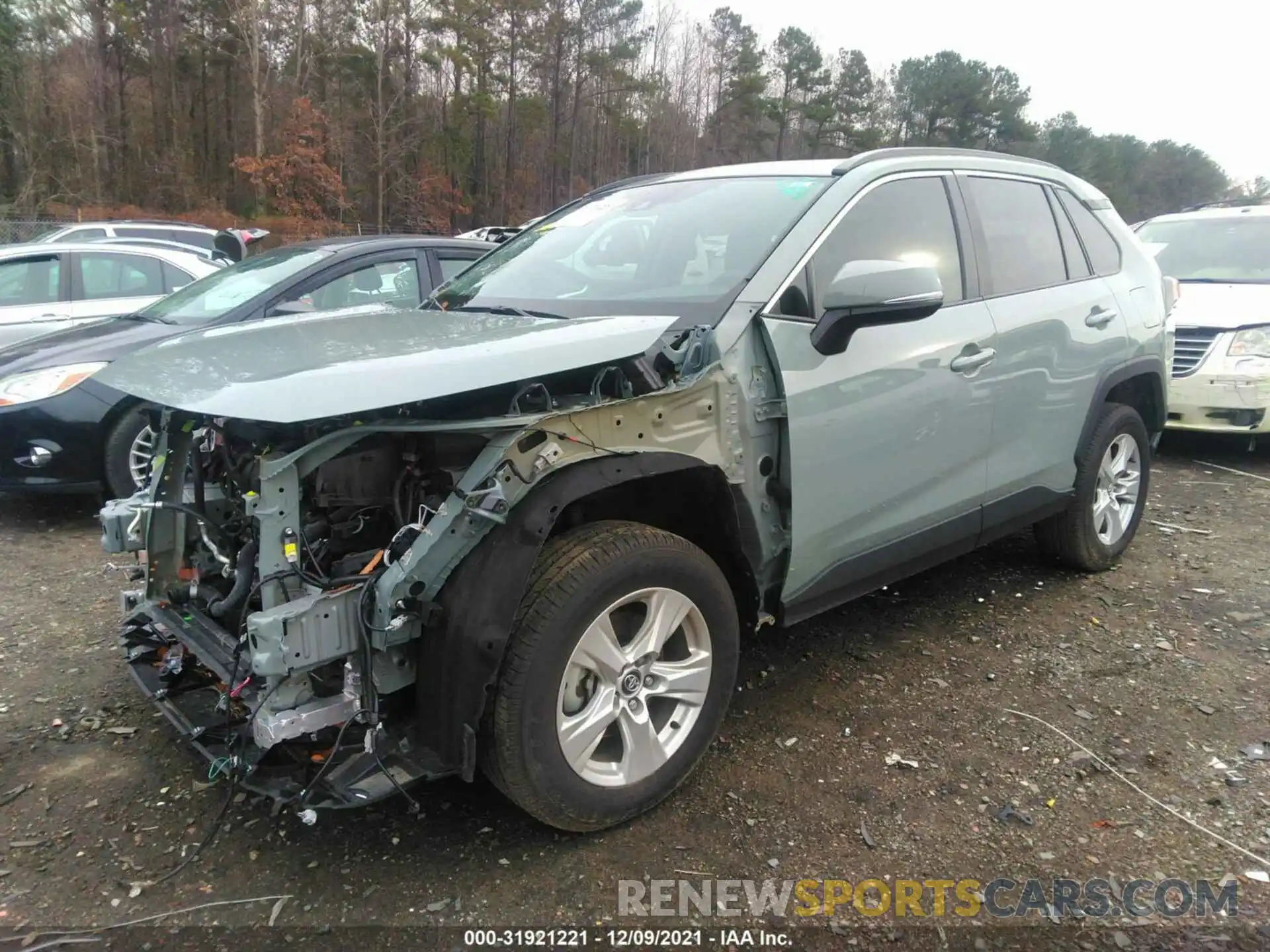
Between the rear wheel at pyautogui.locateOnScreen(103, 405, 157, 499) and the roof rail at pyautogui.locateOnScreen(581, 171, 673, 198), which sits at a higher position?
the roof rail at pyautogui.locateOnScreen(581, 171, 673, 198)

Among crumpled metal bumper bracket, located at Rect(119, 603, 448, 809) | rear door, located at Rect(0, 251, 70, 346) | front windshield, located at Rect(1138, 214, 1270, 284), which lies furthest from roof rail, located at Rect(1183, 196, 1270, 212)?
rear door, located at Rect(0, 251, 70, 346)

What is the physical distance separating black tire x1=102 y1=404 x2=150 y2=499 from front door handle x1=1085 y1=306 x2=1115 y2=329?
495 cm

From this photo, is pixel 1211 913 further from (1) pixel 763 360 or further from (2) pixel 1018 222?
(2) pixel 1018 222

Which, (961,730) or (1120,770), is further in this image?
(961,730)

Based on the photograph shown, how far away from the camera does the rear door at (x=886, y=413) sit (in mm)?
2754

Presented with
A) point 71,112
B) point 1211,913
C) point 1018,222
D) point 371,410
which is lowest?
point 1211,913

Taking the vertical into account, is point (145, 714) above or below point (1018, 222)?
below

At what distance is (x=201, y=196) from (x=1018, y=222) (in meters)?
40.5

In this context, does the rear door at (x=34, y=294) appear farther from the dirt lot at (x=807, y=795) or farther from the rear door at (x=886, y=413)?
the rear door at (x=886, y=413)

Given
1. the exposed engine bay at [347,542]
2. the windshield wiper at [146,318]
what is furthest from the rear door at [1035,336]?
the windshield wiper at [146,318]

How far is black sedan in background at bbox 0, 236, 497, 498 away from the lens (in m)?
4.82

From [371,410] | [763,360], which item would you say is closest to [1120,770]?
[763,360]

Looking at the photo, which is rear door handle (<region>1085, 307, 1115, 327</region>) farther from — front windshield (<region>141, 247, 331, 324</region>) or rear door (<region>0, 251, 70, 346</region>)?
rear door (<region>0, 251, 70, 346</region>)

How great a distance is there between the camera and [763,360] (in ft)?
8.78
